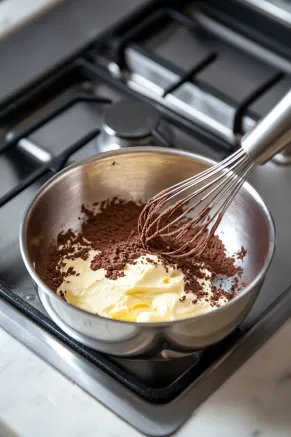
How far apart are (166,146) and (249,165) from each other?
178 mm

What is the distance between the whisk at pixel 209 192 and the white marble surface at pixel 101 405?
0.42 feet

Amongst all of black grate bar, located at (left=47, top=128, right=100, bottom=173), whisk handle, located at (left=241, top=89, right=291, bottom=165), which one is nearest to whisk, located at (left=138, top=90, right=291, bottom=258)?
whisk handle, located at (left=241, top=89, right=291, bottom=165)

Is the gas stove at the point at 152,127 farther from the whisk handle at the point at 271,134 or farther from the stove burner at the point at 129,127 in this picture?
the whisk handle at the point at 271,134

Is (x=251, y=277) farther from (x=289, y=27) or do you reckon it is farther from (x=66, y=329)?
(x=289, y=27)

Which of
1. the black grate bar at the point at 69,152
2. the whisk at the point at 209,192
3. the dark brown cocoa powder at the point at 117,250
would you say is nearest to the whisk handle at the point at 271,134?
the whisk at the point at 209,192

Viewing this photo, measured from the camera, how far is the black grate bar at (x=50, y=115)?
84 cm

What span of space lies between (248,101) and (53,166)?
226 mm

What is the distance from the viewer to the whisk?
2.12 ft

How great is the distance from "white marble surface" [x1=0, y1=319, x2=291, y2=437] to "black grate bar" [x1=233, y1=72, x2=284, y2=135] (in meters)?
0.29

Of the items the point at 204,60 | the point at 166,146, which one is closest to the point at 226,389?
the point at 166,146

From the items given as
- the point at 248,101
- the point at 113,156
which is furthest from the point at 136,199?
the point at 248,101

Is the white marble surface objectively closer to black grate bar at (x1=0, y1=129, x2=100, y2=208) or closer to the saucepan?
the saucepan

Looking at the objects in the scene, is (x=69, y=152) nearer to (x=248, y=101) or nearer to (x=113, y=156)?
(x=113, y=156)

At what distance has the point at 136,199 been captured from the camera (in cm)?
Answer: 82
